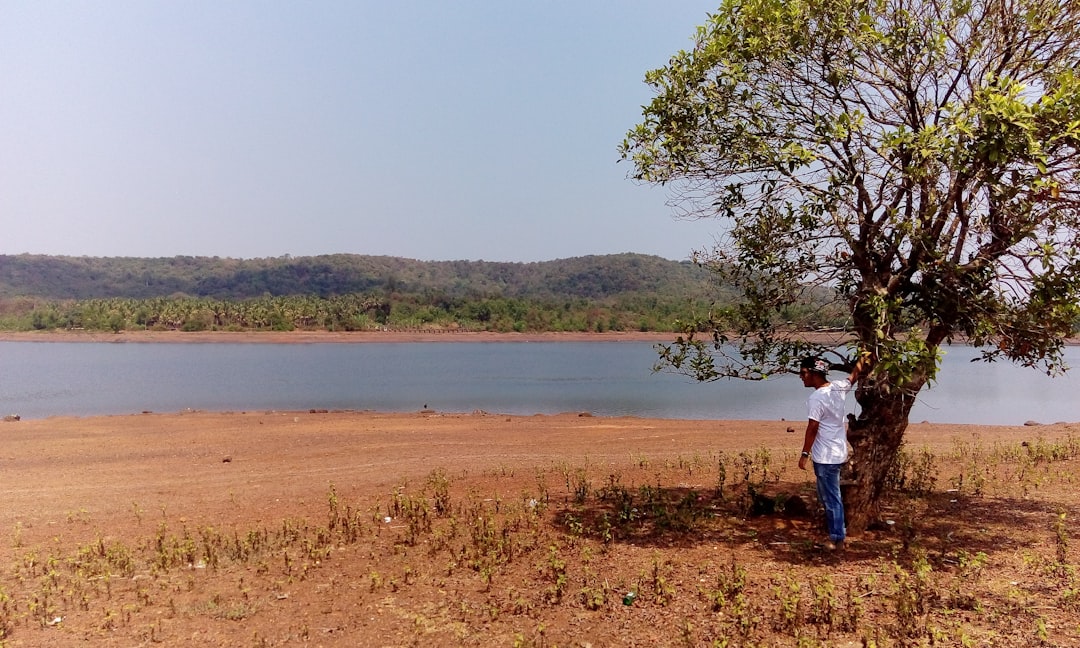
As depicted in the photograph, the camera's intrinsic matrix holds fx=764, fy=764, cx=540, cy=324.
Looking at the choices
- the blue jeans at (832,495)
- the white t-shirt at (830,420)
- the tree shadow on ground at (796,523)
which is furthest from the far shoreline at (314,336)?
the white t-shirt at (830,420)

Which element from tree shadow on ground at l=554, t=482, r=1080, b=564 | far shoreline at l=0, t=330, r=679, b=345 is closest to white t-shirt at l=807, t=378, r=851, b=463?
tree shadow on ground at l=554, t=482, r=1080, b=564

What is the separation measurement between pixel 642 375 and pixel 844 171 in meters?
44.6

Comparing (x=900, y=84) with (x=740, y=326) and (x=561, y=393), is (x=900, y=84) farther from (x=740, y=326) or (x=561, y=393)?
(x=561, y=393)

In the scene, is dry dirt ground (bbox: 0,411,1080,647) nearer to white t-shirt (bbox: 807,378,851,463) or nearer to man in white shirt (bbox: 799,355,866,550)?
man in white shirt (bbox: 799,355,866,550)

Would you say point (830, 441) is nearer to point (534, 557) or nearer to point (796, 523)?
point (796, 523)

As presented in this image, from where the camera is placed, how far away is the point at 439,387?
41188 millimetres

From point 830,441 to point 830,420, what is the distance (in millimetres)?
177

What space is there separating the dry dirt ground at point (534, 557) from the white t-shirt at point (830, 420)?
34.8 inches

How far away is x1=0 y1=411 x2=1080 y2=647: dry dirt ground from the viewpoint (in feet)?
17.4

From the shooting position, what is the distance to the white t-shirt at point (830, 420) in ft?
21.3

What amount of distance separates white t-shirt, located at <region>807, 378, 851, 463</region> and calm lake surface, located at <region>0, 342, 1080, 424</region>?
20.8m

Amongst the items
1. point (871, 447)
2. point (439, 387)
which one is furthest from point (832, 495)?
point (439, 387)

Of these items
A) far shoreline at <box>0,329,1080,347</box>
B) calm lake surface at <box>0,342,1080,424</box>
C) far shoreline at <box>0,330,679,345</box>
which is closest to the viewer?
calm lake surface at <box>0,342,1080,424</box>

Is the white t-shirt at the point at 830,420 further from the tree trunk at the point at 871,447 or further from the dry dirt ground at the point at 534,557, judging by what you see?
the dry dirt ground at the point at 534,557
